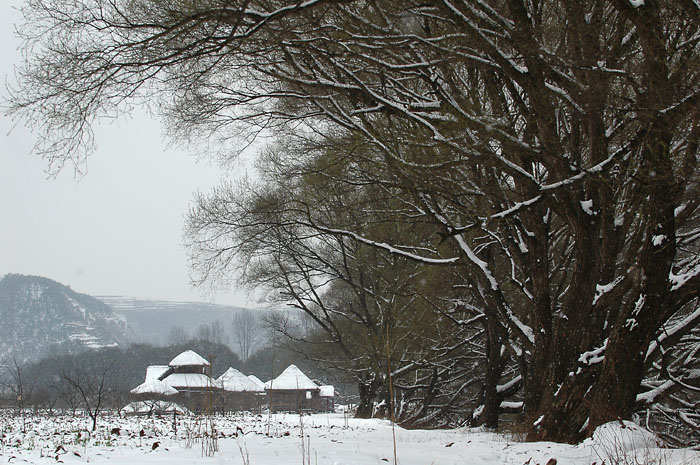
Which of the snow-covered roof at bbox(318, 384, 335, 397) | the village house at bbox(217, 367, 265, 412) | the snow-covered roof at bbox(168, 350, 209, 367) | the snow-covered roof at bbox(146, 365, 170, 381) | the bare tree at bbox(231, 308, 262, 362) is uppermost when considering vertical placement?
the bare tree at bbox(231, 308, 262, 362)

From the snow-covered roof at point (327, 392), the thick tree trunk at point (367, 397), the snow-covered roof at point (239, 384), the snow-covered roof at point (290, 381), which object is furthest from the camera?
the snow-covered roof at point (327, 392)

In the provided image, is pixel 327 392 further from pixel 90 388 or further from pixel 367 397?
pixel 90 388

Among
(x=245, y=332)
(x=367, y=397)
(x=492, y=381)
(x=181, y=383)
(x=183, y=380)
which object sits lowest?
(x=181, y=383)

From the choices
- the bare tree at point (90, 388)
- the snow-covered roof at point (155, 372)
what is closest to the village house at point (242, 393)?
the snow-covered roof at point (155, 372)

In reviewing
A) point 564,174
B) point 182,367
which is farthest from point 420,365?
point 182,367

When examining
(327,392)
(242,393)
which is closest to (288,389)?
(242,393)

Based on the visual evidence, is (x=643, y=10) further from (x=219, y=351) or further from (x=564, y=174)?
(x=219, y=351)

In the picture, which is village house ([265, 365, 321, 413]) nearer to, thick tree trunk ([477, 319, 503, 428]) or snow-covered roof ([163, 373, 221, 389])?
snow-covered roof ([163, 373, 221, 389])

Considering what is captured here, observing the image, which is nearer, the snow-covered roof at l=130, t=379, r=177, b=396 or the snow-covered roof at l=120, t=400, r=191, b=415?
the snow-covered roof at l=120, t=400, r=191, b=415

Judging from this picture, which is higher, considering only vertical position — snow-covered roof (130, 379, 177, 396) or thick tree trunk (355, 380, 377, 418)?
thick tree trunk (355, 380, 377, 418)

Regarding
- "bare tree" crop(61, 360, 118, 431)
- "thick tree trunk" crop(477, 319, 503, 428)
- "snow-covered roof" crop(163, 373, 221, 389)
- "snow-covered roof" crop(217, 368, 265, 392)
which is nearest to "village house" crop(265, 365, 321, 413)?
"snow-covered roof" crop(217, 368, 265, 392)

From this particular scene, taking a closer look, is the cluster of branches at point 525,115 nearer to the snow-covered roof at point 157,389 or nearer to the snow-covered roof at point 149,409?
the snow-covered roof at point 149,409

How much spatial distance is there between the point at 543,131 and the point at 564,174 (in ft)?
1.64

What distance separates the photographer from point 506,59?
5.41m
